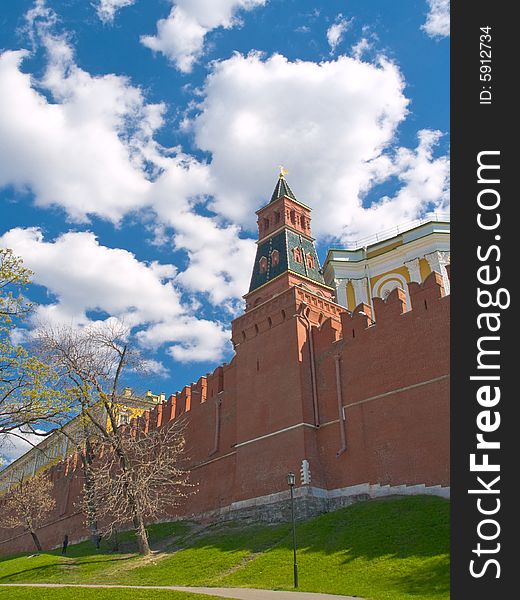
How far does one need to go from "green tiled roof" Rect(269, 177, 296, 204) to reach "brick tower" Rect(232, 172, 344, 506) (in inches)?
61.3

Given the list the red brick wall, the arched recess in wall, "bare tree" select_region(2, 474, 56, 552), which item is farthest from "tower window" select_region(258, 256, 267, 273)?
"bare tree" select_region(2, 474, 56, 552)

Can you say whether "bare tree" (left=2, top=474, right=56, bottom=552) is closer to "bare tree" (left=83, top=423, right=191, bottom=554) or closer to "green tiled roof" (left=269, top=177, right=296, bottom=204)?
"bare tree" (left=83, top=423, right=191, bottom=554)

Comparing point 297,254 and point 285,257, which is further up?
point 297,254

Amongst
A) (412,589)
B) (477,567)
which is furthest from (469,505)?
(412,589)

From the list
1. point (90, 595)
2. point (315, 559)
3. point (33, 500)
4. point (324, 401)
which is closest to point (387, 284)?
point (324, 401)

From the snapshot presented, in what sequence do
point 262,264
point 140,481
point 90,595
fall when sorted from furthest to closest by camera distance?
point 262,264 < point 140,481 < point 90,595

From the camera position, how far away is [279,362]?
80.5 feet

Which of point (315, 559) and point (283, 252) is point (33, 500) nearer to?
point (283, 252)

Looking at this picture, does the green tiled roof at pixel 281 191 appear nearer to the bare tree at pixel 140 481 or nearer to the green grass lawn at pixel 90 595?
the bare tree at pixel 140 481

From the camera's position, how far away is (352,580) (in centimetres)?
1341

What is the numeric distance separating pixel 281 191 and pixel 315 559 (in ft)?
64.9

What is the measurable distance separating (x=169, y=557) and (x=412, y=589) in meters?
10.3

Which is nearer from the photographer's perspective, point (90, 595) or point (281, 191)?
point (90, 595)

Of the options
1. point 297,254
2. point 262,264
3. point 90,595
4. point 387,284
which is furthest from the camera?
point 387,284
